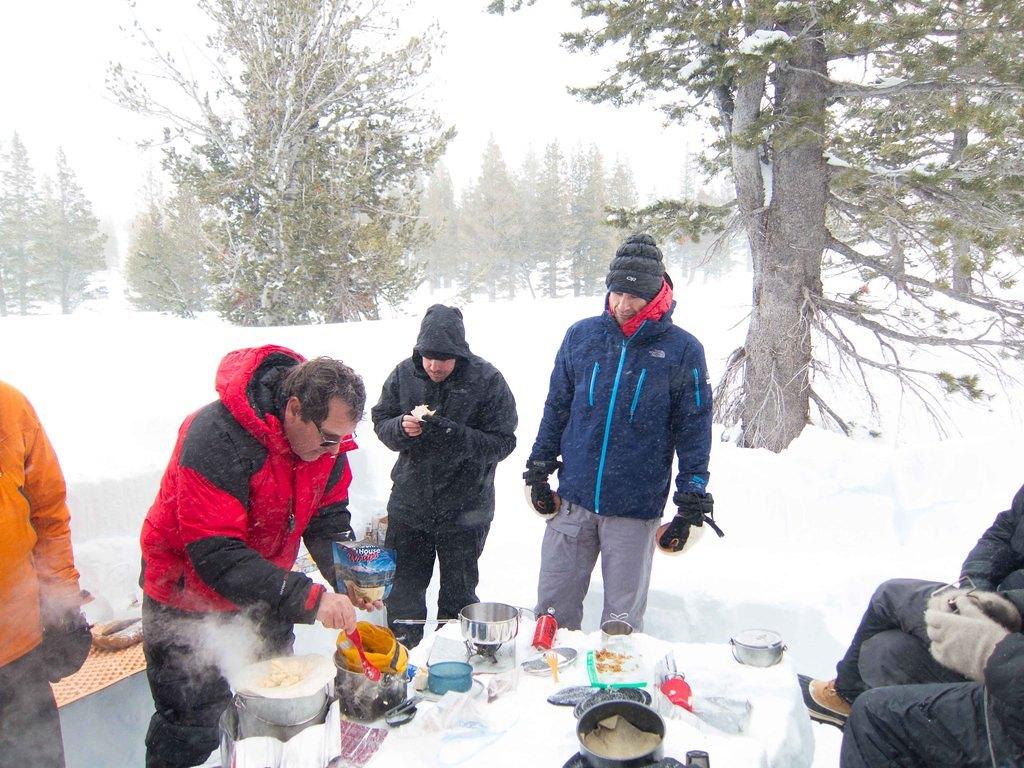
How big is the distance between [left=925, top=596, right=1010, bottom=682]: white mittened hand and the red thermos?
132 cm

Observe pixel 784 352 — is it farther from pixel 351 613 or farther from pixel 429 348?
pixel 351 613

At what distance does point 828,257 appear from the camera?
673cm

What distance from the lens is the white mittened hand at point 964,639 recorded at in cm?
200

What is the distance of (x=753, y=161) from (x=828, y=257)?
1.46 m

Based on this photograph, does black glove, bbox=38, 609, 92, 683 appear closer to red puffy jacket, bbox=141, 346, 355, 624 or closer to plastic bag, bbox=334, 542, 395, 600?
red puffy jacket, bbox=141, 346, 355, 624

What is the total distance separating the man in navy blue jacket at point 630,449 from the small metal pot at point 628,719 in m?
1.33

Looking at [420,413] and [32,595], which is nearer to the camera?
[32,595]

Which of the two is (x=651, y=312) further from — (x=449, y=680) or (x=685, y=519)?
(x=449, y=680)

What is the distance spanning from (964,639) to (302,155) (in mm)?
13285

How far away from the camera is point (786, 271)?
6273 mm

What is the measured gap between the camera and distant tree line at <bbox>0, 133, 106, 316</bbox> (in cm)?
3575

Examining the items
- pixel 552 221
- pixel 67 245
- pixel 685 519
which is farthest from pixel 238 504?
pixel 67 245


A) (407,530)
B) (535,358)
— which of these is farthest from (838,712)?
(535,358)

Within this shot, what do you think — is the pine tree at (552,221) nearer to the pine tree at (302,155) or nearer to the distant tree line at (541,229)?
the distant tree line at (541,229)
